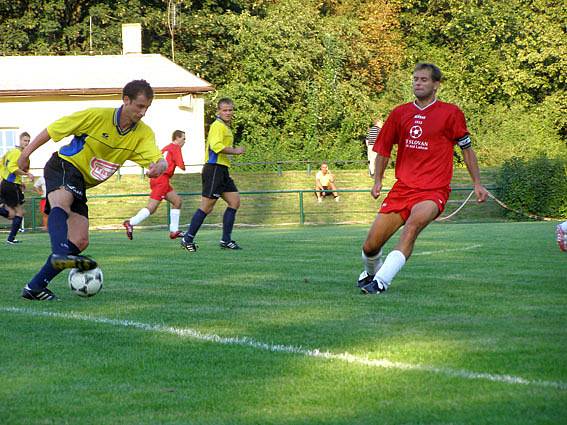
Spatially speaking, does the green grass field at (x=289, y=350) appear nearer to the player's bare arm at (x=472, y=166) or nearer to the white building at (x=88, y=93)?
the player's bare arm at (x=472, y=166)

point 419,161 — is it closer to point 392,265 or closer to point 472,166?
point 472,166

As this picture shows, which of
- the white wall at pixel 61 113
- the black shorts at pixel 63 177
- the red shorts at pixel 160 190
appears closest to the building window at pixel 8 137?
the white wall at pixel 61 113

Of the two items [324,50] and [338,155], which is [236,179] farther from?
[324,50]

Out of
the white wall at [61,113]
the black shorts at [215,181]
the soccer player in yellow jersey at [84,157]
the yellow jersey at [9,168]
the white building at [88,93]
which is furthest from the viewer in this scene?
the white wall at [61,113]

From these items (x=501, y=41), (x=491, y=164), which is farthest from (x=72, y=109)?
(x=501, y=41)

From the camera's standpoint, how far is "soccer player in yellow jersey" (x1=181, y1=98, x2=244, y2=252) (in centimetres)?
1574

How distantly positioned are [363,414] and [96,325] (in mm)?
3333

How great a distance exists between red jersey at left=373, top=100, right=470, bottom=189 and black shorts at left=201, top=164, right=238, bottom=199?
683 centimetres

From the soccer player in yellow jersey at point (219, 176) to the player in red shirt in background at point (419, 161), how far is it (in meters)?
6.37

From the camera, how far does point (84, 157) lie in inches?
366

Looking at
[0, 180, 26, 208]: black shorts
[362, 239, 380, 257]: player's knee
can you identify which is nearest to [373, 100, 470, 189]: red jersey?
[362, 239, 380, 257]: player's knee

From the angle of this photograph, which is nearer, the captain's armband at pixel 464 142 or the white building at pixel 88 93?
the captain's armband at pixel 464 142

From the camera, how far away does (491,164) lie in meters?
43.0

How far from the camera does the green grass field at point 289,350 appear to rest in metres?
5.04
